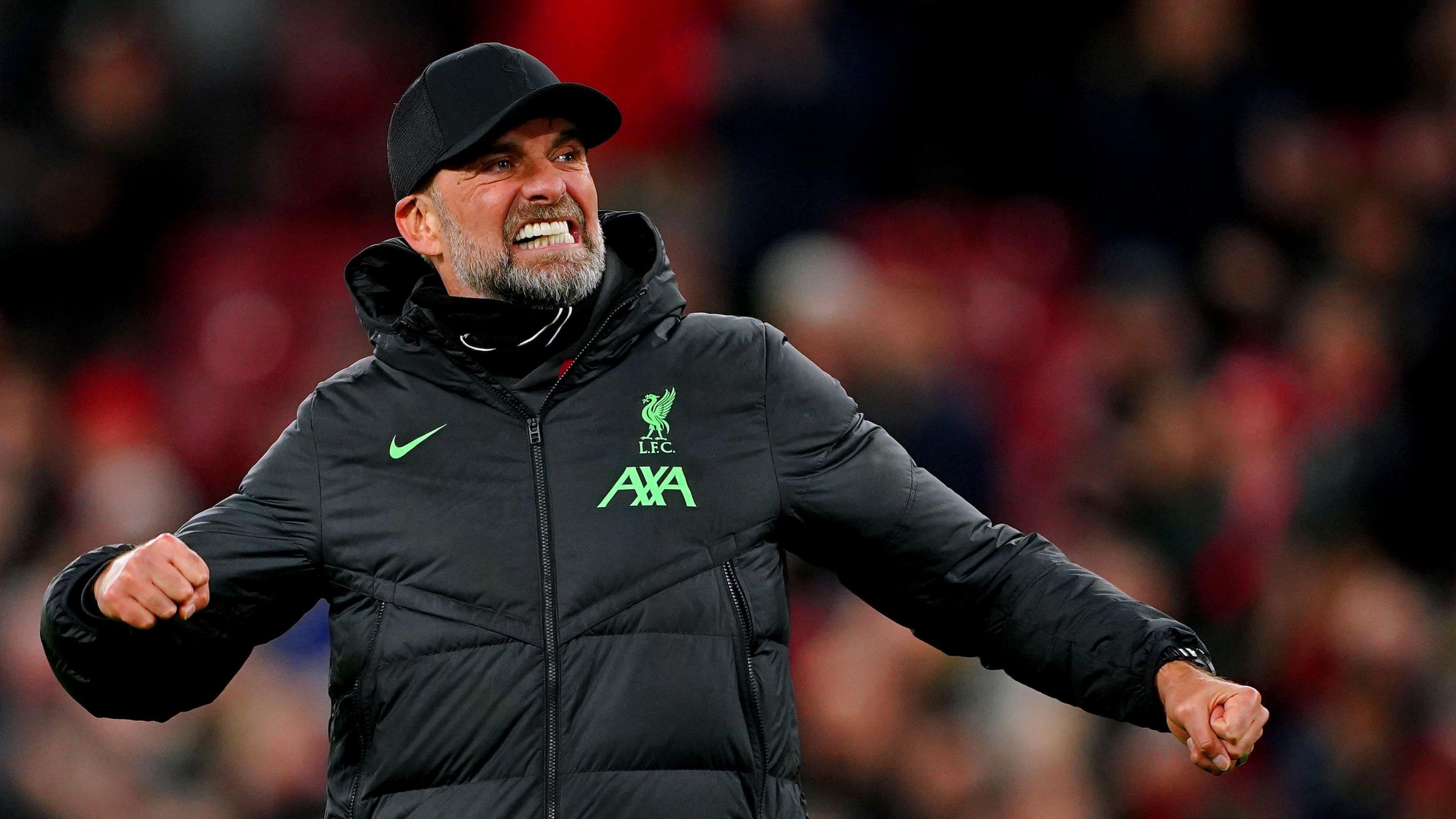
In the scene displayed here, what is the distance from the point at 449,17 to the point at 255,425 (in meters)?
2.10

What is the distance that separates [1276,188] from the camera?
7098 millimetres

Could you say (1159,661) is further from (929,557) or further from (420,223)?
(420,223)

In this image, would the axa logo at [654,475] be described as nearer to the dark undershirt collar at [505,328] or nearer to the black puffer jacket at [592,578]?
the black puffer jacket at [592,578]

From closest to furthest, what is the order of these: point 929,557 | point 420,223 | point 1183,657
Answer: point 1183,657 < point 929,557 < point 420,223

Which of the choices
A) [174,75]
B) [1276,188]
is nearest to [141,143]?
[174,75]

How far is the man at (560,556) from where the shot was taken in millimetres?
2883

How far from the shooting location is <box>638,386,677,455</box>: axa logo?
3.10 metres

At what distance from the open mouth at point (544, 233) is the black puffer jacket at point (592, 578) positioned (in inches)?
5.3

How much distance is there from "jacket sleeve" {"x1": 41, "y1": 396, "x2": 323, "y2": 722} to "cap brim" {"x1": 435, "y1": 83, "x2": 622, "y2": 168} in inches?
20.7

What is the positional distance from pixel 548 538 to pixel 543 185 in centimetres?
67

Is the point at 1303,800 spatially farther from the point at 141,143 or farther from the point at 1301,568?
the point at 141,143

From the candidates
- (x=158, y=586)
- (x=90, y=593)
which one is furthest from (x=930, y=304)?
(x=158, y=586)

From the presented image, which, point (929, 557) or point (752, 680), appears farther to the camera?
point (929, 557)

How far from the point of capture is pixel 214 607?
3.05 metres
